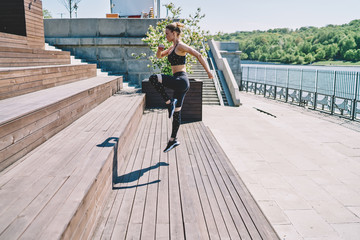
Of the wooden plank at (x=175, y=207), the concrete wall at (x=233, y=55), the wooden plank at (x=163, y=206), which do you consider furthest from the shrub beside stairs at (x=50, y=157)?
the concrete wall at (x=233, y=55)

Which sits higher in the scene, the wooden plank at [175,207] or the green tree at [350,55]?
the green tree at [350,55]

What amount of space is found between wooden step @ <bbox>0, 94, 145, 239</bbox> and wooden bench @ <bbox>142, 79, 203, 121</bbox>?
16.1ft

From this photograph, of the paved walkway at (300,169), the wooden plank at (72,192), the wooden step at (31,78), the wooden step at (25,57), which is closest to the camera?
the wooden plank at (72,192)

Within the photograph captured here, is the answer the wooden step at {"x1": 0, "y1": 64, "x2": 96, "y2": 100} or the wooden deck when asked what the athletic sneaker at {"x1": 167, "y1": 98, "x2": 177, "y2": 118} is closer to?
the wooden deck

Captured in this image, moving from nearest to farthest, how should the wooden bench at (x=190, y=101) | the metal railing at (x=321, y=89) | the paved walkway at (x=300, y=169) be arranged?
the paved walkway at (x=300, y=169) → the wooden bench at (x=190, y=101) → the metal railing at (x=321, y=89)

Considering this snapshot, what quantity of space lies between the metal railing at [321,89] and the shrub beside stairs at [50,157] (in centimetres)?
1240

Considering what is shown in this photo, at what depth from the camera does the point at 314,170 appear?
6281 millimetres

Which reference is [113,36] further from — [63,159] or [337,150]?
[63,159]

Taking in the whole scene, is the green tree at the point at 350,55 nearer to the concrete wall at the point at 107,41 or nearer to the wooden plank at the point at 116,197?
the concrete wall at the point at 107,41

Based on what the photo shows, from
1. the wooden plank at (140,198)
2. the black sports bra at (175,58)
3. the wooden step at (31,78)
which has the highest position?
the black sports bra at (175,58)

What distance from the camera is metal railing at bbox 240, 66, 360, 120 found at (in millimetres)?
14585

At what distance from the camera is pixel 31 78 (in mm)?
5363

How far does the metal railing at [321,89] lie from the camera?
14585mm

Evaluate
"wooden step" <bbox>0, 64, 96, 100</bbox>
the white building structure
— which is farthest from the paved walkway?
the white building structure
